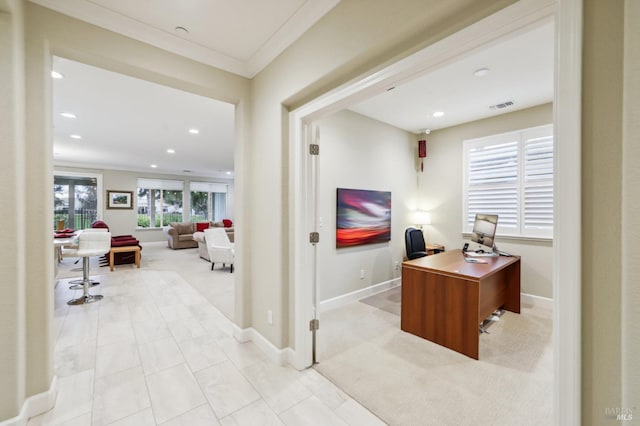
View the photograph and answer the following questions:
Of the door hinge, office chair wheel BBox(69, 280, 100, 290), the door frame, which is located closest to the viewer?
the door frame

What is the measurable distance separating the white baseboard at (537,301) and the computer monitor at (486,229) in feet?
3.43

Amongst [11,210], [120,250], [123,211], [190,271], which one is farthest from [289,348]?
[123,211]

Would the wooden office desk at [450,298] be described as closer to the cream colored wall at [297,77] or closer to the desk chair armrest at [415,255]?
the desk chair armrest at [415,255]

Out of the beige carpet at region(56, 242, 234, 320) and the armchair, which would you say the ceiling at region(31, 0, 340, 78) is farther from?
the armchair

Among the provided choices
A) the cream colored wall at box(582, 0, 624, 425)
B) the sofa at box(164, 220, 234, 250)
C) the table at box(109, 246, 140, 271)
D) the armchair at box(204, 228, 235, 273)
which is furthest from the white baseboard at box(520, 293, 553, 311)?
the sofa at box(164, 220, 234, 250)

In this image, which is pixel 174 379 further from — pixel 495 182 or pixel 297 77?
pixel 495 182

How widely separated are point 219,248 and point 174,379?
376 centimetres

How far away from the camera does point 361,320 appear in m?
3.12

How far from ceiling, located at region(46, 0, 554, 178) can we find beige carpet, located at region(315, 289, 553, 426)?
2.12 metres

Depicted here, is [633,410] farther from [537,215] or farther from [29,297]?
[537,215]

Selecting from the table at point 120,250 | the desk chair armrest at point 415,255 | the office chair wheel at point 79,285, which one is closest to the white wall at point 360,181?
the desk chair armrest at point 415,255

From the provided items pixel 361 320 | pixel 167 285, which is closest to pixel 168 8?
pixel 361 320

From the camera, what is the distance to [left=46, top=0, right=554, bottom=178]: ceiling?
1819 mm

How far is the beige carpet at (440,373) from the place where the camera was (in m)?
1.71
